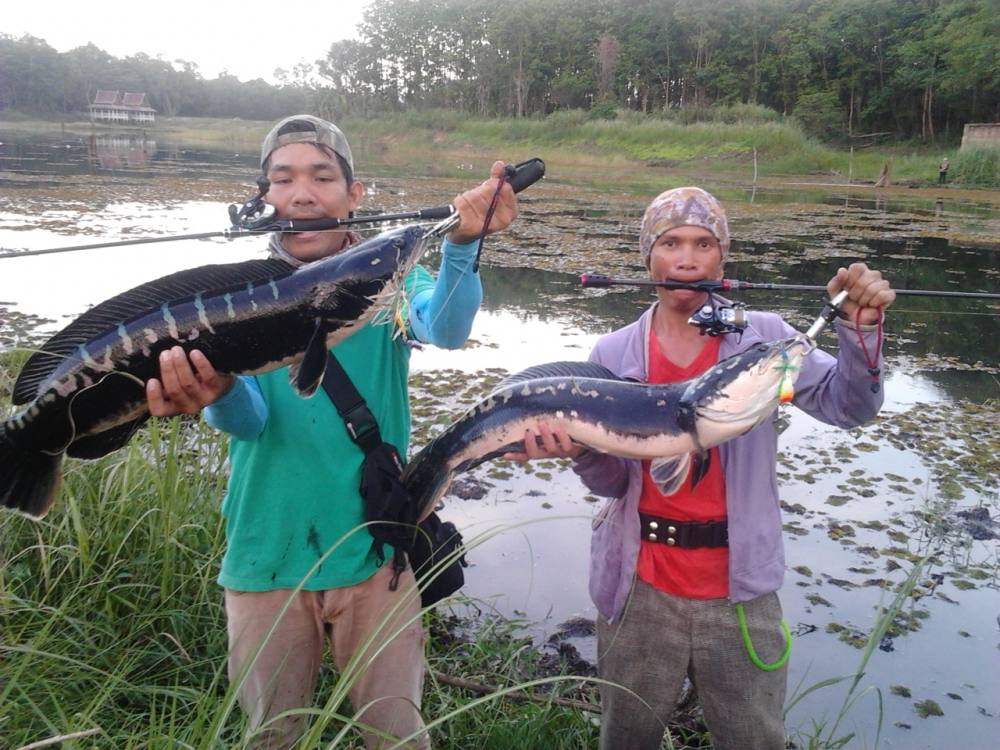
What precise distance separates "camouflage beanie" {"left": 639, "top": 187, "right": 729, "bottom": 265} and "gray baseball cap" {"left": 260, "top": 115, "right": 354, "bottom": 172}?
1.22 meters

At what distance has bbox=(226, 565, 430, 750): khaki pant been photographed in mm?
2352

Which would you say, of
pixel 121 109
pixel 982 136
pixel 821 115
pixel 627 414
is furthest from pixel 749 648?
pixel 121 109

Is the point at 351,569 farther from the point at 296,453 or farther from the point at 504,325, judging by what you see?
the point at 504,325

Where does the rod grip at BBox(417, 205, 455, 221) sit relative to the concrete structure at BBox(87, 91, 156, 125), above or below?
below

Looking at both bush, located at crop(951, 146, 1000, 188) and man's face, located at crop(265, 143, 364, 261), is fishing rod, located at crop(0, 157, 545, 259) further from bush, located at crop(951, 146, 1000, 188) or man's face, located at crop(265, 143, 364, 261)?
bush, located at crop(951, 146, 1000, 188)

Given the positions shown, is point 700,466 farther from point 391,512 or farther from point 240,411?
point 240,411

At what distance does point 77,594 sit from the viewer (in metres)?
3.01

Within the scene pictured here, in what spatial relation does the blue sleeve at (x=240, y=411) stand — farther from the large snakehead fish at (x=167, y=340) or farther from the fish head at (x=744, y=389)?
the fish head at (x=744, y=389)

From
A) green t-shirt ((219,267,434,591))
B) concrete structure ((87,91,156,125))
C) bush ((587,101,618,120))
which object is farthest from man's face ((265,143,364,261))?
concrete structure ((87,91,156,125))

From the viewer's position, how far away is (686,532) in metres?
2.49

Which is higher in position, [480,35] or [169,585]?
[480,35]

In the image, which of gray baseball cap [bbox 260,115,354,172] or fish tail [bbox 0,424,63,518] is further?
gray baseball cap [bbox 260,115,354,172]

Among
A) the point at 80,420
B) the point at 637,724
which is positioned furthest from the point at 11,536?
the point at 637,724

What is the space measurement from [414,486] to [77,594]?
1.75m
